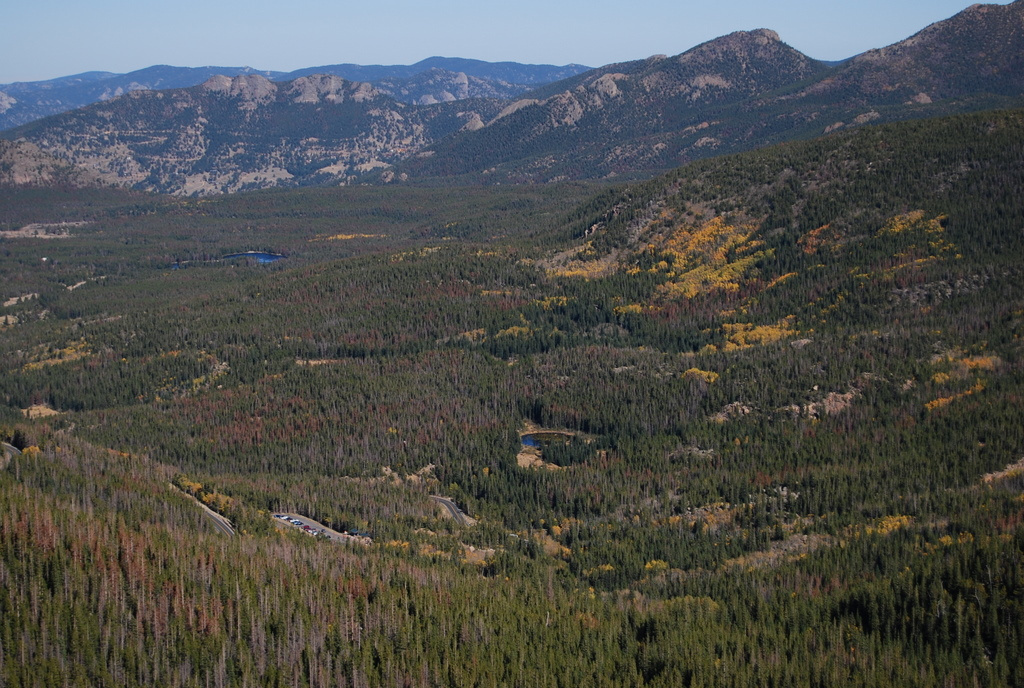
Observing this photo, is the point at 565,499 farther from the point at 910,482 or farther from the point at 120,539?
the point at 120,539

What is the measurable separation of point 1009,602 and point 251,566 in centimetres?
5986

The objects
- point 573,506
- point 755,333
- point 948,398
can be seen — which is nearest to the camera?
point 573,506

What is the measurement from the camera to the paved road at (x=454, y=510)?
134 meters

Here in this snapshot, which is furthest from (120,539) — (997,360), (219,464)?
(997,360)

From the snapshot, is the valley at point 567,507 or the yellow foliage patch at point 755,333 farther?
the yellow foliage patch at point 755,333

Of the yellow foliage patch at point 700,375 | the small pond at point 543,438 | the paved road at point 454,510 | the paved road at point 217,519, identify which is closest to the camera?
the paved road at point 217,519

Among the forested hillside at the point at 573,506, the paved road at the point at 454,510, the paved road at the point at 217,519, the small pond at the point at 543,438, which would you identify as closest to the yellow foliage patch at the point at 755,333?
the forested hillside at the point at 573,506

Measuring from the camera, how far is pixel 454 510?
138125 mm

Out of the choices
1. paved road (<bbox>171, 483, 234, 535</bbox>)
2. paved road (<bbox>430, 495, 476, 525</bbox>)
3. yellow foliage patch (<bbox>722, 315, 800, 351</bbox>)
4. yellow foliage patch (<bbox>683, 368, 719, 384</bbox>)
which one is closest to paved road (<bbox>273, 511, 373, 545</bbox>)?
paved road (<bbox>171, 483, 234, 535</bbox>)

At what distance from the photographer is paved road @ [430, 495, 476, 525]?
134 metres

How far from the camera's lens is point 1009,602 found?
90188 mm

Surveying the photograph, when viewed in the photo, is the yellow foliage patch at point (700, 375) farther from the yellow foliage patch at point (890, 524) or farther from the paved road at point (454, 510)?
the yellow foliage patch at point (890, 524)

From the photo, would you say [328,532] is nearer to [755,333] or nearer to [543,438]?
[543,438]

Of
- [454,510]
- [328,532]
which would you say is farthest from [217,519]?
[454,510]
